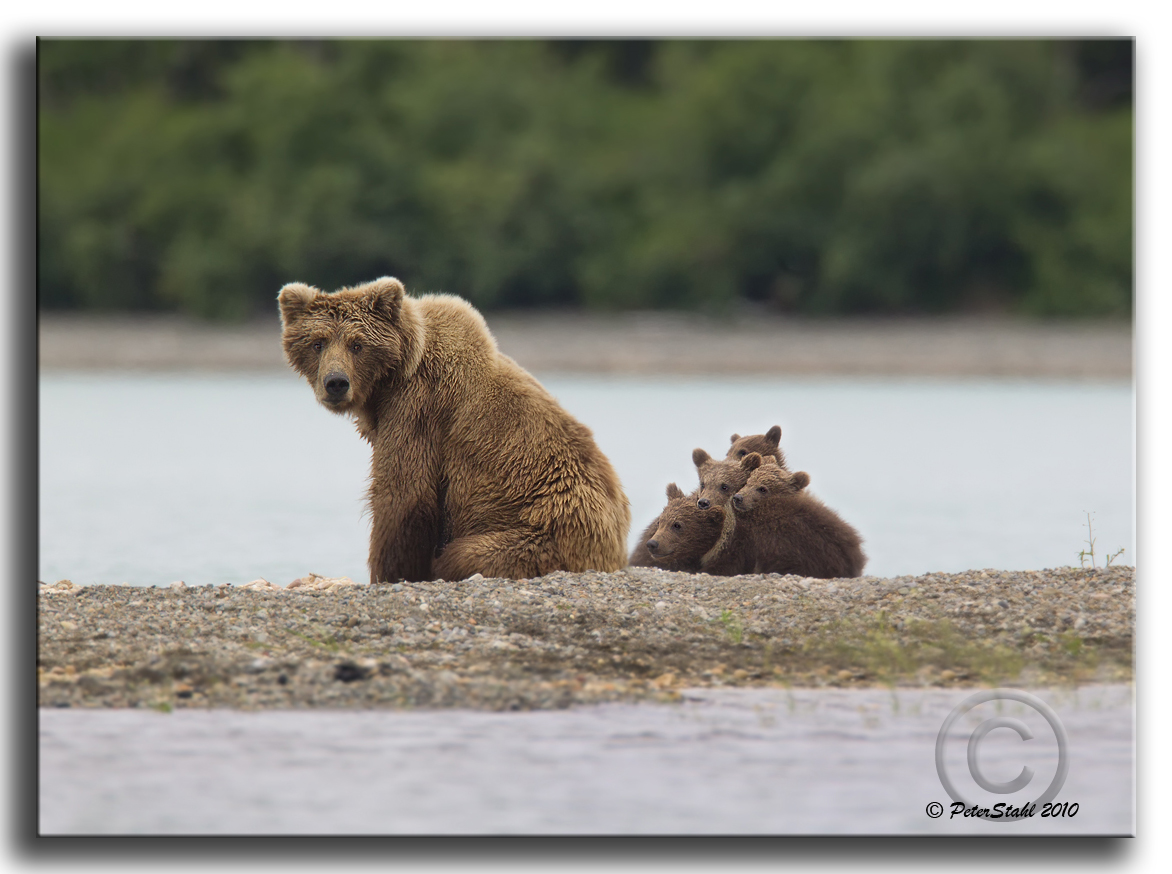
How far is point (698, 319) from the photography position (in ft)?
55.0

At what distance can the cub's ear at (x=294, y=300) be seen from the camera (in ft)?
22.7

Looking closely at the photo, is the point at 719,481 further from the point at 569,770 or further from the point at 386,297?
the point at 569,770

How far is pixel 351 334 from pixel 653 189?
9.14m

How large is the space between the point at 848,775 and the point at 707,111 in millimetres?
9733

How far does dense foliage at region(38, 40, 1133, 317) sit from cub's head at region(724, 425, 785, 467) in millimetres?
4734

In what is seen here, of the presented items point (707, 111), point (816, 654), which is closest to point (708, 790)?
point (816, 654)

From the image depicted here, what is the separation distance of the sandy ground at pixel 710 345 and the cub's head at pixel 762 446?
Answer: 5.08m

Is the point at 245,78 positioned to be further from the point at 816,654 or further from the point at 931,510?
the point at 816,654

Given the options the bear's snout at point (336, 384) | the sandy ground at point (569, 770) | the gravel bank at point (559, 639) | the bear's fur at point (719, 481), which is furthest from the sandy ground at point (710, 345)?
the sandy ground at point (569, 770)

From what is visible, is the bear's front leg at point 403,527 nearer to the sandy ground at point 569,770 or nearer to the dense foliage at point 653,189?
the sandy ground at point 569,770

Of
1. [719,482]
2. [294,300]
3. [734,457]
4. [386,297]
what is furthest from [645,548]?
[294,300]

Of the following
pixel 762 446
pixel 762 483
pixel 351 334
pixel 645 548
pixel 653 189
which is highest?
pixel 653 189

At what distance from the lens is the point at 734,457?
8.40m

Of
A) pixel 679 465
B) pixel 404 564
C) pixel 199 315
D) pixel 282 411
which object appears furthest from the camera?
pixel 282 411
